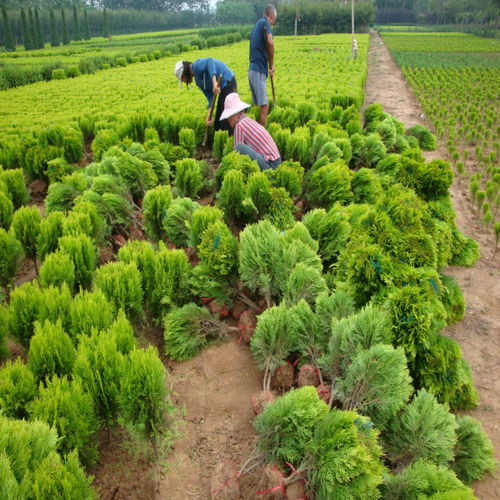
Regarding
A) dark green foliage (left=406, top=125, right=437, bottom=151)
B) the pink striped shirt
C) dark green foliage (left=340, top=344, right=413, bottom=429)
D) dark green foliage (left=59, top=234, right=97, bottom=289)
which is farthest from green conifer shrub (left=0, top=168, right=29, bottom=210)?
dark green foliage (left=406, top=125, right=437, bottom=151)

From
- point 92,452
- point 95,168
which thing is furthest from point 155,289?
point 95,168

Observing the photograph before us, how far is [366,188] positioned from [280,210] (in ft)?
4.32

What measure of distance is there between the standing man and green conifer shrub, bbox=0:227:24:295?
5.35 meters

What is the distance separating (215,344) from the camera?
3066 mm

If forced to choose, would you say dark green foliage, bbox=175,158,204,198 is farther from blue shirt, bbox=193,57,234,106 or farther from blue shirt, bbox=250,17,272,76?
blue shirt, bbox=250,17,272,76

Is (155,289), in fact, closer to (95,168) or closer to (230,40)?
(95,168)

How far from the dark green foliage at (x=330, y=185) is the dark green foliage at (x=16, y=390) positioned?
3290mm

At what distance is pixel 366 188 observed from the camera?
464 centimetres

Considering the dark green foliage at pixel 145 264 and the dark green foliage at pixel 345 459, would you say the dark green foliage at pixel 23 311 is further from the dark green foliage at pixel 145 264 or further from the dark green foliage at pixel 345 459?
the dark green foliage at pixel 345 459

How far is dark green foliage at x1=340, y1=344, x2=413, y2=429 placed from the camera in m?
2.03

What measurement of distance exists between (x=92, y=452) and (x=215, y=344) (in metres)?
1.22

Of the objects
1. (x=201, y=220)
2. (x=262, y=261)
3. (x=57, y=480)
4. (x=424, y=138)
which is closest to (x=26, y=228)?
(x=201, y=220)

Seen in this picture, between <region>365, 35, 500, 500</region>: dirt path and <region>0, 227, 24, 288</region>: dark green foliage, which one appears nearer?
<region>365, 35, 500, 500</region>: dirt path

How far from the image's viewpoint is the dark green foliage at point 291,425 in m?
1.88
